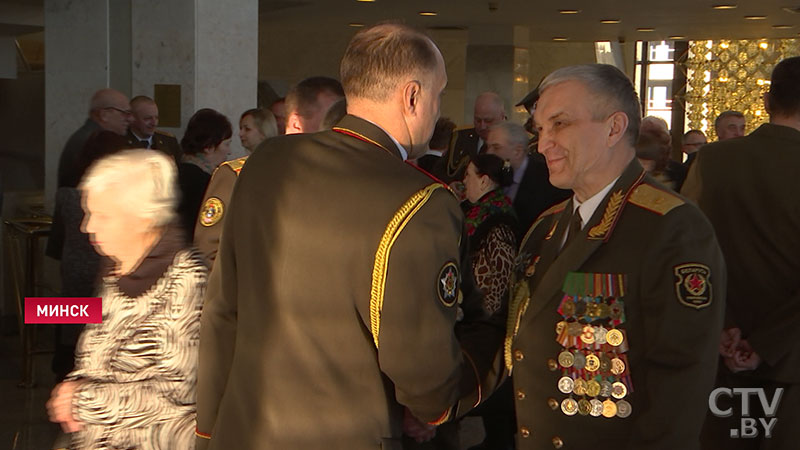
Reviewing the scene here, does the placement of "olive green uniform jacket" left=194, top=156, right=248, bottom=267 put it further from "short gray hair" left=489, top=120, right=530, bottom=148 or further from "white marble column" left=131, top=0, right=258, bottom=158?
"white marble column" left=131, top=0, right=258, bottom=158

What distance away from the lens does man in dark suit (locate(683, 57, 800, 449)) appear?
3.23 meters

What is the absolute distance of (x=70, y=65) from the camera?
7.54 meters

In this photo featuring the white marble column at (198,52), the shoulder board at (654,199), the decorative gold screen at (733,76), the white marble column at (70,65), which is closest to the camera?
the shoulder board at (654,199)

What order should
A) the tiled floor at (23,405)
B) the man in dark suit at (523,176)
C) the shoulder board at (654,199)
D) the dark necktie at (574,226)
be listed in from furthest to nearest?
the man in dark suit at (523,176), the tiled floor at (23,405), the dark necktie at (574,226), the shoulder board at (654,199)

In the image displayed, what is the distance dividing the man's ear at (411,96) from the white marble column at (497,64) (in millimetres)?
12490

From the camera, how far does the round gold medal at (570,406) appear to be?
227 centimetres

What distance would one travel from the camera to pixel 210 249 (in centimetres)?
368

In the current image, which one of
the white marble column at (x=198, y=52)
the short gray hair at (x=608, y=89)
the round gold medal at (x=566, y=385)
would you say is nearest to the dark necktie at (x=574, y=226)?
the short gray hair at (x=608, y=89)

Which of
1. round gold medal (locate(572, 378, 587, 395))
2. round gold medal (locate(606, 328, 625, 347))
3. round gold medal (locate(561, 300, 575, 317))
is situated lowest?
round gold medal (locate(572, 378, 587, 395))

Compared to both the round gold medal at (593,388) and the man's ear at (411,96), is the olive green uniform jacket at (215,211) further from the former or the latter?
the round gold medal at (593,388)

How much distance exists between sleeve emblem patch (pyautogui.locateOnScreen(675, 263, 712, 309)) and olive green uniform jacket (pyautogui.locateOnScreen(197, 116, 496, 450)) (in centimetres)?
52

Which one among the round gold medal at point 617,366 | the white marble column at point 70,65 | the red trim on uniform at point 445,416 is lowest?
the red trim on uniform at point 445,416

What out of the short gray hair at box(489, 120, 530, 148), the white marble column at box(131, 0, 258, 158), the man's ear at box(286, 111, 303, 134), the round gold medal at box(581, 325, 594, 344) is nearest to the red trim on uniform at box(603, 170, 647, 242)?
the round gold medal at box(581, 325, 594, 344)

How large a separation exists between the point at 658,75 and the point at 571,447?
23.1 metres
